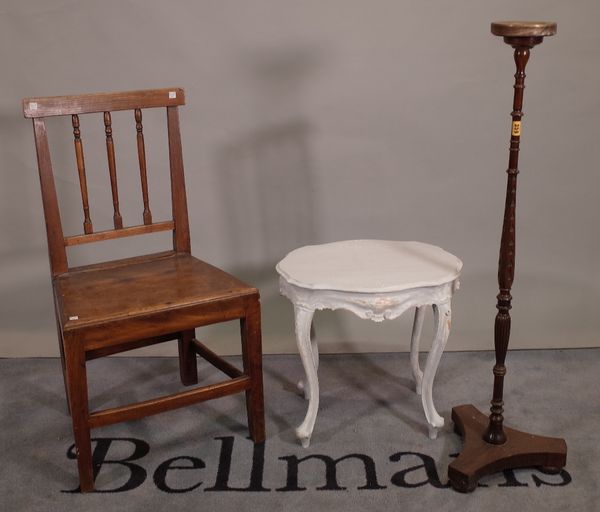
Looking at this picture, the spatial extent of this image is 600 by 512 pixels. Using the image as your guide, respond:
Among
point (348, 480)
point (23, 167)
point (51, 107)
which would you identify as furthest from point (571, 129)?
point (23, 167)

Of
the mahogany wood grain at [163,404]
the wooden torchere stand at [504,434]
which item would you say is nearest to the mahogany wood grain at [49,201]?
the mahogany wood grain at [163,404]

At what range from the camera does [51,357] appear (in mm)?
3104

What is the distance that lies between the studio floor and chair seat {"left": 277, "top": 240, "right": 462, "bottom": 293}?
20.0 inches

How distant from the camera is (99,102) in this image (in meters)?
2.43

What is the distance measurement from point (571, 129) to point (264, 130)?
107 cm

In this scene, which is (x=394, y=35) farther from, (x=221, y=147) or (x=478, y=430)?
(x=478, y=430)

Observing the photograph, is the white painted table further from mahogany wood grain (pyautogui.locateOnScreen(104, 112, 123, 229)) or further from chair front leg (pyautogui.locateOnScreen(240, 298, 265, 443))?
mahogany wood grain (pyautogui.locateOnScreen(104, 112, 123, 229))

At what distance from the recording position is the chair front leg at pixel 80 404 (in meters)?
2.11

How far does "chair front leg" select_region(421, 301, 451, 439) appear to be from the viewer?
2299mm

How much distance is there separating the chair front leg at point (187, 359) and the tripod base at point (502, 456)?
36.7 inches

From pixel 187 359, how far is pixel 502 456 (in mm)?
1080

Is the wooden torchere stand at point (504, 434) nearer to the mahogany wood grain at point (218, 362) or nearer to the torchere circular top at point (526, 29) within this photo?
the torchere circular top at point (526, 29)

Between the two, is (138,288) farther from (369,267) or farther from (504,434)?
(504,434)

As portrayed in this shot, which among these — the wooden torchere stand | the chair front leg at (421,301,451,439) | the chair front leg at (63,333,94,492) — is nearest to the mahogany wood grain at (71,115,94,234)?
the chair front leg at (63,333,94,492)
